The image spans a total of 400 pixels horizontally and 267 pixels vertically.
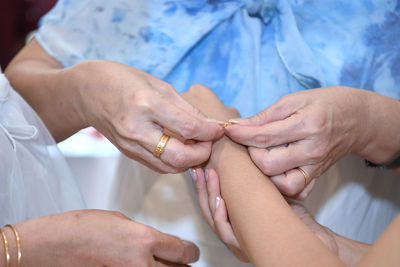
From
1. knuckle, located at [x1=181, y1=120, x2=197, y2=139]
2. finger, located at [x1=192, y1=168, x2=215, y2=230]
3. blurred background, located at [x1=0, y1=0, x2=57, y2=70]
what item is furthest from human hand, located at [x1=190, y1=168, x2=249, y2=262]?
blurred background, located at [x1=0, y1=0, x2=57, y2=70]

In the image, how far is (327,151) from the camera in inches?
31.6

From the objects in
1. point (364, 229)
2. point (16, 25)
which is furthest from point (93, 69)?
point (16, 25)

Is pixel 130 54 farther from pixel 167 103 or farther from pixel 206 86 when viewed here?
pixel 167 103

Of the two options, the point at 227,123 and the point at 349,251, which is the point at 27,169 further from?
the point at 349,251

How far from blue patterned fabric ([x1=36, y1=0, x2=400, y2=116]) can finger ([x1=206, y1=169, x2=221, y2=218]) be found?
0.24 metres

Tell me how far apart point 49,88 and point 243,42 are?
0.44 metres

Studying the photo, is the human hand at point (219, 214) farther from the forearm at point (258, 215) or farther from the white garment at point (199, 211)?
the white garment at point (199, 211)

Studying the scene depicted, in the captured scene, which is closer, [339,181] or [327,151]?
[327,151]

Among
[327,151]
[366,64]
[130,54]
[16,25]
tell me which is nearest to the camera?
[327,151]

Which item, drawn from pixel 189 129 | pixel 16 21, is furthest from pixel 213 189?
pixel 16 21

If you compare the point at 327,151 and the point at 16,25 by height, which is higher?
the point at 327,151

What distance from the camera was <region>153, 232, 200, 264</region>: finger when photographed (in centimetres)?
73

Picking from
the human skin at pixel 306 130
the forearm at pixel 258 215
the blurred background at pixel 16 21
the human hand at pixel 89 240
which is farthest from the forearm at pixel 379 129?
the blurred background at pixel 16 21

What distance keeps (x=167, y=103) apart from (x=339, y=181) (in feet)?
1.50
